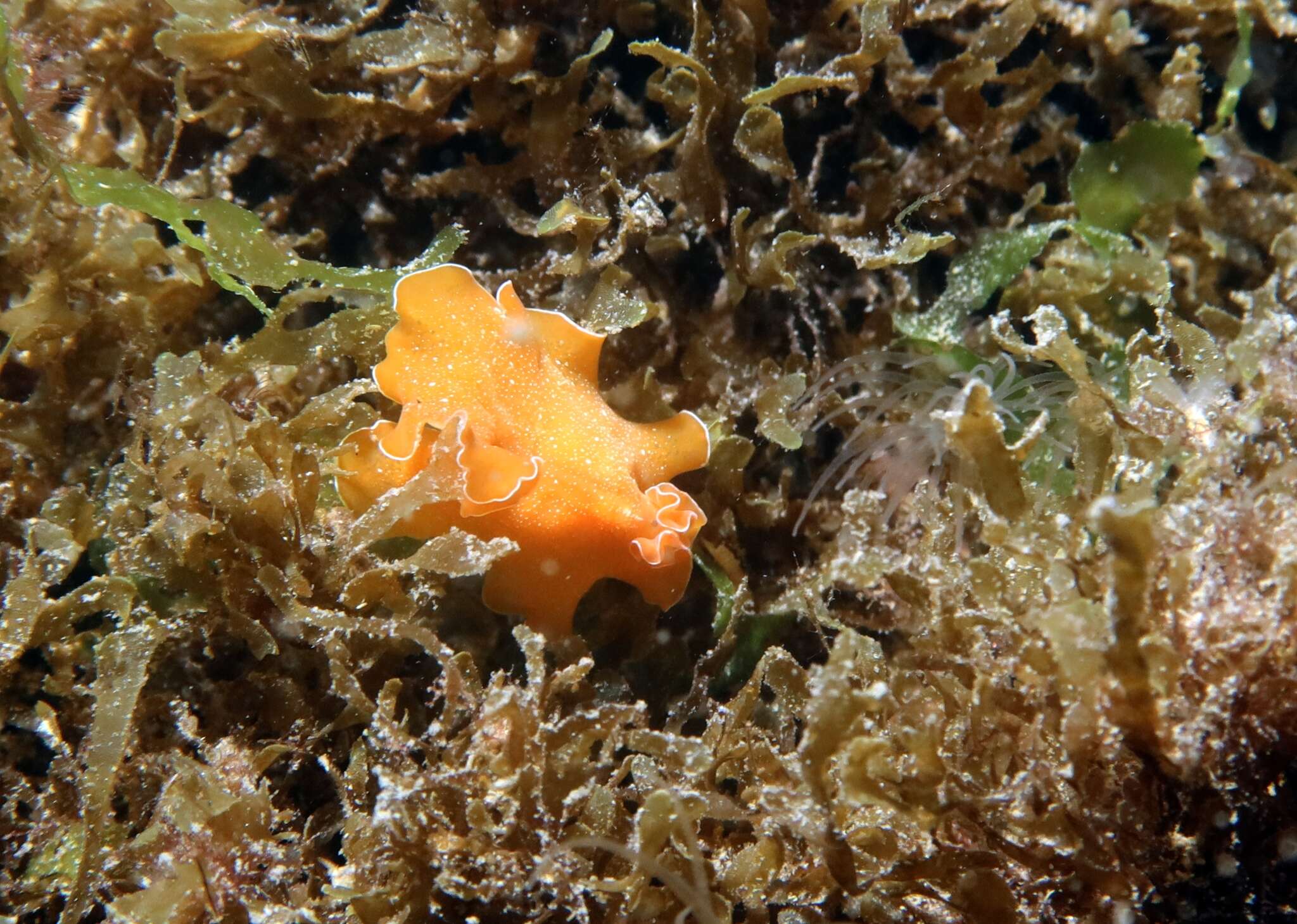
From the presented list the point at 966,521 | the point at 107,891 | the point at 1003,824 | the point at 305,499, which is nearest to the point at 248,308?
the point at 305,499

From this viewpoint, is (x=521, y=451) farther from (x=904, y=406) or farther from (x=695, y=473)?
(x=904, y=406)

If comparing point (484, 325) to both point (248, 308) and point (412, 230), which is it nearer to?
point (412, 230)

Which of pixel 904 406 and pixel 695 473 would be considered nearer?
pixel 695 473

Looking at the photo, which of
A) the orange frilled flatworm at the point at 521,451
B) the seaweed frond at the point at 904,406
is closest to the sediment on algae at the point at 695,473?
the seaweed frond at the point at 904,406

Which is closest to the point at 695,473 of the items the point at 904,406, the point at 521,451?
the point at 521,451

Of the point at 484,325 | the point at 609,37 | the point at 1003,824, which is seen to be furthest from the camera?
the point at 609,37

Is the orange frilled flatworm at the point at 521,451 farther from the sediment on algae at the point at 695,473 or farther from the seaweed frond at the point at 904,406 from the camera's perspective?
the seaweed frond at the point at 904,406

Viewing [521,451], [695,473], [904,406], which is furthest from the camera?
[904,406]
